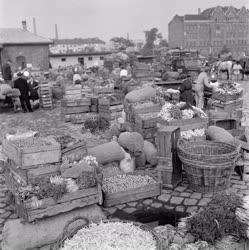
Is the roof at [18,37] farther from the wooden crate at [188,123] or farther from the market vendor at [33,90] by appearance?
the wooden crate at [188,123]

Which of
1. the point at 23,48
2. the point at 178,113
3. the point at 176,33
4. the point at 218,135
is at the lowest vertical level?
the point at 218,135

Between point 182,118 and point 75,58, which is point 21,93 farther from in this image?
point 75,58

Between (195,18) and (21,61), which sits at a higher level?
(195,18)

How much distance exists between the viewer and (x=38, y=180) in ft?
19.4

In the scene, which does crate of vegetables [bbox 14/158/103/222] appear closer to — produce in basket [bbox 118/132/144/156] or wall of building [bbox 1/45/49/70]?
produce in basket [bbox 118/132/144/156]

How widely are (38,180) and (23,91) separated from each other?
34.3 ft

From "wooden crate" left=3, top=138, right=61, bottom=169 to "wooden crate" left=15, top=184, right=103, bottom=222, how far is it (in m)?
0.63

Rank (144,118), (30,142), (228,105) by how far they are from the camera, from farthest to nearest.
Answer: (228,105) → (144,118) → (30,142)

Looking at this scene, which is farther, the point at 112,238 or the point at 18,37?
the point at 18,37

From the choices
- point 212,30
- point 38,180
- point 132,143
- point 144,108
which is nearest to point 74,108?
point 144,108

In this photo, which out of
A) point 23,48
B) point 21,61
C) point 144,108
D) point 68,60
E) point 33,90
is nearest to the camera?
point 144,108

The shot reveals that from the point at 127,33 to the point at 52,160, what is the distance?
106430 millimetres

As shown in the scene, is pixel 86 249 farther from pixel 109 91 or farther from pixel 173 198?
pixel 109 91

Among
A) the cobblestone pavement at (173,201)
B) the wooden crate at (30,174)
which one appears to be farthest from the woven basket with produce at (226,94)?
the wooden crate at (30,174)
